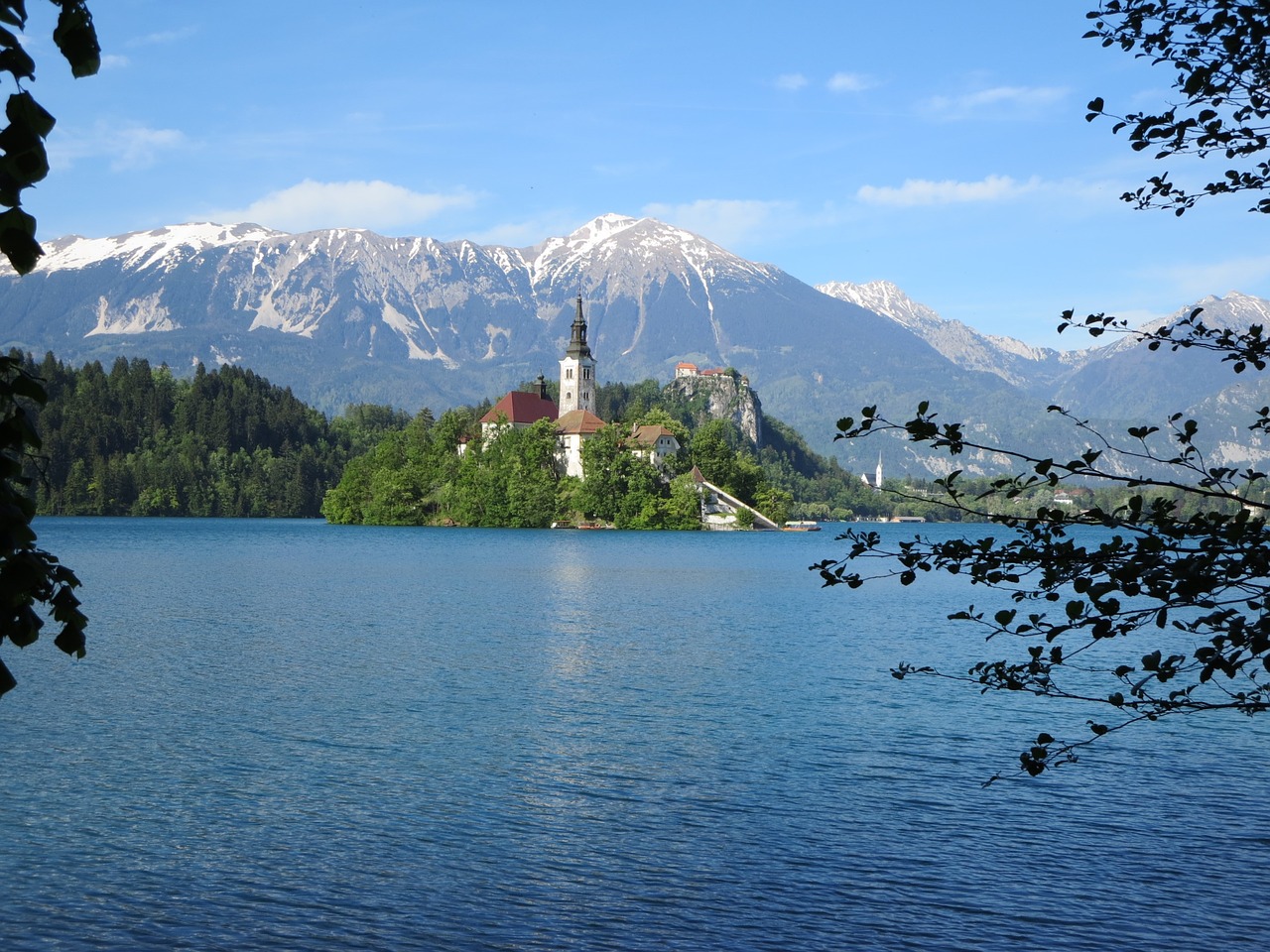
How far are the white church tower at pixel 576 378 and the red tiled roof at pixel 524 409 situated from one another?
332cm

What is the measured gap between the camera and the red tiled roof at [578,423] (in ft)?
533

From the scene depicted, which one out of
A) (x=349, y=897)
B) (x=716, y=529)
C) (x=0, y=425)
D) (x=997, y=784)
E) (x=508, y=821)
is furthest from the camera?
(x=716, y=529)

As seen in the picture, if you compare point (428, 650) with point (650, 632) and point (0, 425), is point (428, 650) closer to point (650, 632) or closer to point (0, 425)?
point (650, 632)

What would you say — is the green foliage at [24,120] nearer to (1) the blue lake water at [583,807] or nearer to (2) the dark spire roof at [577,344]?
→ (1) the blue lake water at [583,807]

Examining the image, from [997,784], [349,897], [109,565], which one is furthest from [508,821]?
[109,565]

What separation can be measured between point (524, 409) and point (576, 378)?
9071 mm

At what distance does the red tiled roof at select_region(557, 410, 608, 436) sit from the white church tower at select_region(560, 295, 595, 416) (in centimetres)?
1049

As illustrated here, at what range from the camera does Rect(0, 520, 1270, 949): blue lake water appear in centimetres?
1471

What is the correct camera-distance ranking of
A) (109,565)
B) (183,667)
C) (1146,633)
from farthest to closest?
(109,565), (1146,633), (183,667)

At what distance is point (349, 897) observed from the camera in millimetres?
15328

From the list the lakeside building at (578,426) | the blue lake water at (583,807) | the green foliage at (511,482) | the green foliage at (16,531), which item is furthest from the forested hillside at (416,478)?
the green foliage at (16,531)

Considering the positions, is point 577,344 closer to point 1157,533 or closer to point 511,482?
point 511,482

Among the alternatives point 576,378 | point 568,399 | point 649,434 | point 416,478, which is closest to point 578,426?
point 649,434

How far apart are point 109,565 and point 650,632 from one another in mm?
45005
